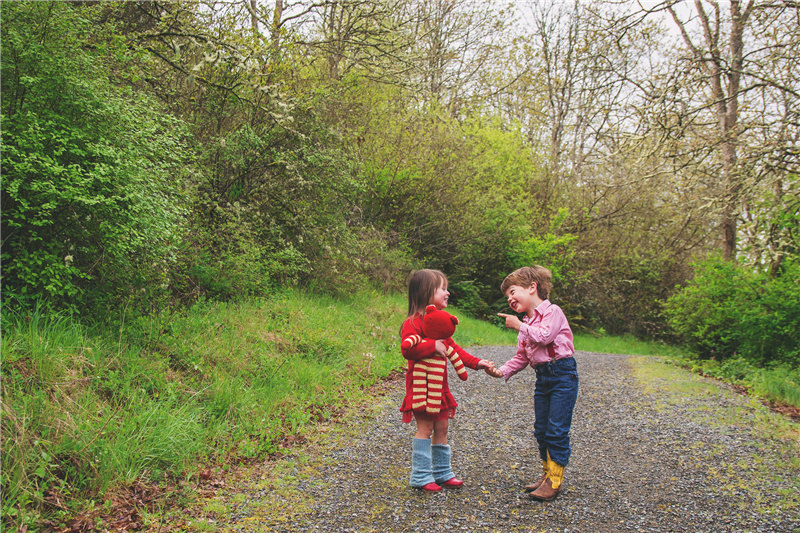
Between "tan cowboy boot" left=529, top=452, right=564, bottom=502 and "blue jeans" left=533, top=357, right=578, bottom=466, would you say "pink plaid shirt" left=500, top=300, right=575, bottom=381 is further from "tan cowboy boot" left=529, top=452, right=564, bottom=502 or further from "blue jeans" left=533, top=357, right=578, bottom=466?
"tan cowboy boot" left=529, top=452, right=564, bottom=502

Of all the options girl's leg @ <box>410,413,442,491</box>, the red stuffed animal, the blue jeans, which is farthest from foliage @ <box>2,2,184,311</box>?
the blue jeans

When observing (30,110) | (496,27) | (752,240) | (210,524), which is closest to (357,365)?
(210,524)

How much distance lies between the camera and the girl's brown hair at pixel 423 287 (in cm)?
403

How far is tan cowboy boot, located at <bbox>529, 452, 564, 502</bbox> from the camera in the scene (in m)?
3.83

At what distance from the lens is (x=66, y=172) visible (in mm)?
4242

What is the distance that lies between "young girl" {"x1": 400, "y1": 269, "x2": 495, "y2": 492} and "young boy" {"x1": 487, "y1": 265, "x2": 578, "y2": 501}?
0.36 metres

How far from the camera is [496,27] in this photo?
70.2ft

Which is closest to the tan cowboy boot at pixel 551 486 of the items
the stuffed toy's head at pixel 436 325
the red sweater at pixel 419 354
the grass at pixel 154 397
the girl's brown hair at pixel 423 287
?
the red sweater at pixel 419 354

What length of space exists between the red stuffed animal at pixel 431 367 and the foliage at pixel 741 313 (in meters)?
7.96

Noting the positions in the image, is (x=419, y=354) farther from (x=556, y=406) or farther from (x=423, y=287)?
(x=556, y=406)

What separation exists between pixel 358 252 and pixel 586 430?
254 inches

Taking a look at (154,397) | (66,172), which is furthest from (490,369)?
(66,172)

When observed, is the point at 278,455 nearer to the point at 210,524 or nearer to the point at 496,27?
the point at 210,524

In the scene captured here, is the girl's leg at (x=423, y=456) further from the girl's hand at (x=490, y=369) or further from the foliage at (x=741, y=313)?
the foliage at (x=741, y=313)
